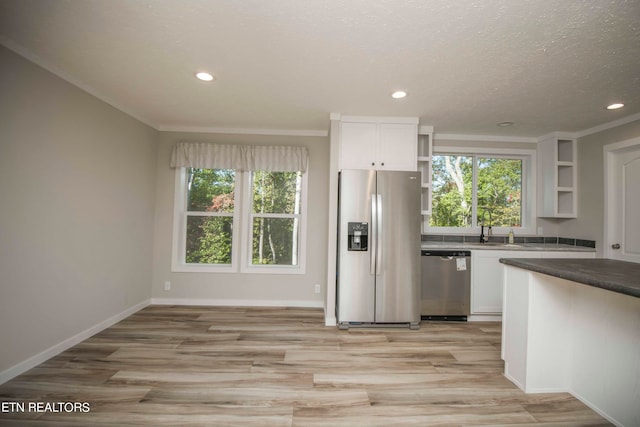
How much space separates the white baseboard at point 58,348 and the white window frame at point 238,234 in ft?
2.71

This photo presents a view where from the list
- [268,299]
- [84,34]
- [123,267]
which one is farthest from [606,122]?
[123,267]

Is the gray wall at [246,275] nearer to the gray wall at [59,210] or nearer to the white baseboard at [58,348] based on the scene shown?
the gray wall at [59,210]

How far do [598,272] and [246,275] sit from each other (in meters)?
3.42

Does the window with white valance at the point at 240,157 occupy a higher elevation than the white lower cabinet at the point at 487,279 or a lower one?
higher

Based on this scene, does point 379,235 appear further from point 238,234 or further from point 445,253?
point 238,234

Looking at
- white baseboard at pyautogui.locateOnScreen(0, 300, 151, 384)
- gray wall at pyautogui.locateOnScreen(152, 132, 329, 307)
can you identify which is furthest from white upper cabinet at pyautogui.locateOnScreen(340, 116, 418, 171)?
white baseboard at pyautogui.locateOnScreen(0, 300, 151, 384)

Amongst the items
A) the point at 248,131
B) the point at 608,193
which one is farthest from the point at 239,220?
the point at 608,193

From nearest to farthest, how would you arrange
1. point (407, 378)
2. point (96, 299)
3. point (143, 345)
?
point (407, 378) → point (143, 345) → point (96, 299)

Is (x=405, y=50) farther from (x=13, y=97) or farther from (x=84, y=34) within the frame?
(x=13, y=97)

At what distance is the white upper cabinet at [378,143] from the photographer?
3.24 metres

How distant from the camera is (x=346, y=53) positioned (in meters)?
1.98

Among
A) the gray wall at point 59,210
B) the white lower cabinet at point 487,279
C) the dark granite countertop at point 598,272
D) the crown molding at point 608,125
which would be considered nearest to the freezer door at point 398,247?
the white lower cabinet at point 487,279

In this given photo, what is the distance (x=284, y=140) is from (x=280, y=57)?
182 centimetres

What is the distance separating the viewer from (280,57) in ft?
6.74
